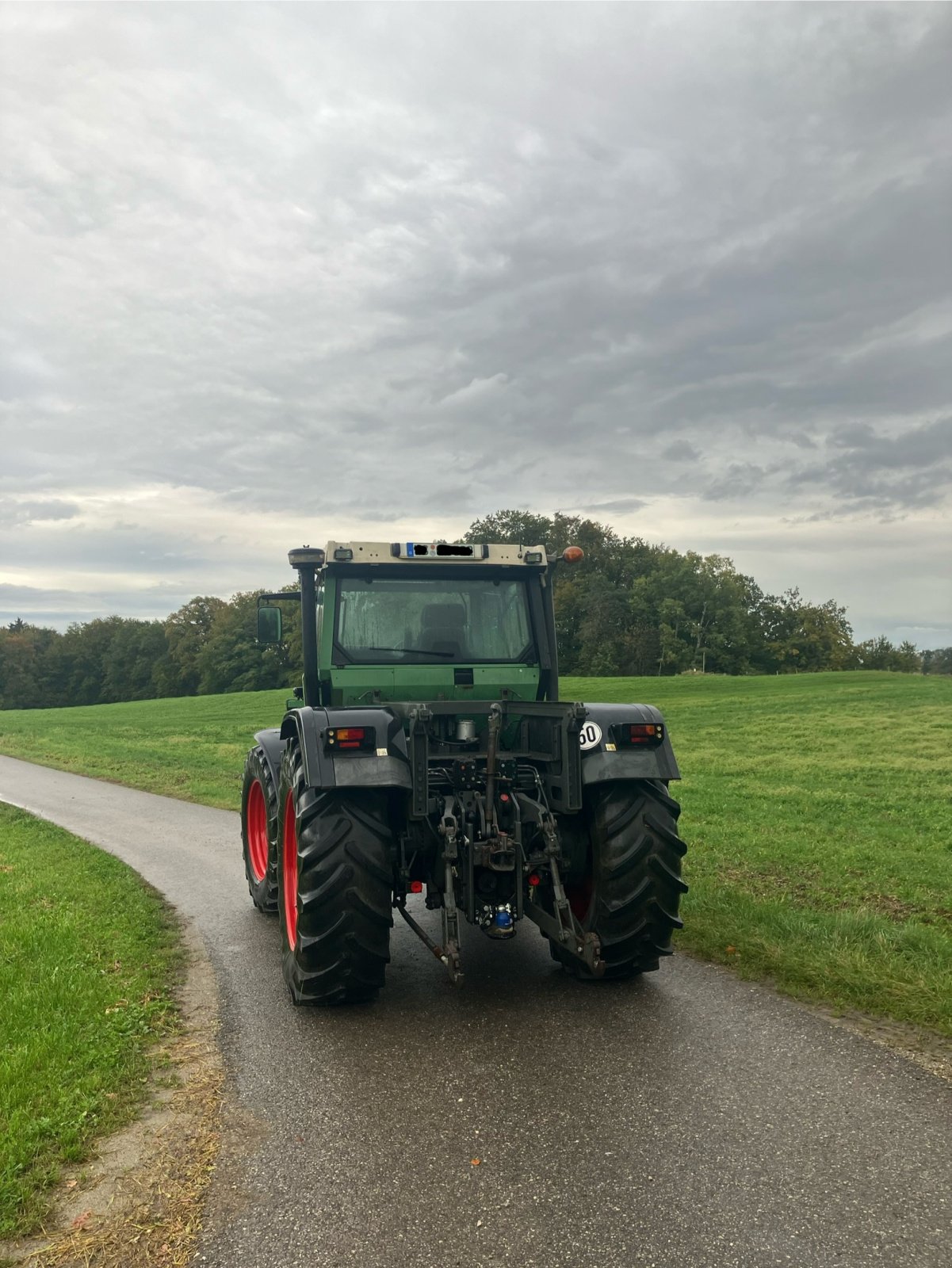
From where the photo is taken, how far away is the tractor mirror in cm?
758

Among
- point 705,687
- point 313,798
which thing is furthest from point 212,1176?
point 705,687

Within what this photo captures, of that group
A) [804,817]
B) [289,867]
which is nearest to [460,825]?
[289,867]

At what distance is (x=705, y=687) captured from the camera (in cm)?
4859

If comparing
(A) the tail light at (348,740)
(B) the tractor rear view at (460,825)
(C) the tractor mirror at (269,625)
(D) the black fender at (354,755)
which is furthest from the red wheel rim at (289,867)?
(C) the tractor mirror at (269,625)

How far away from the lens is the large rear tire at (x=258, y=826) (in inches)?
286

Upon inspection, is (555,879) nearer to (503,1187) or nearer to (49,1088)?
(503,1187)

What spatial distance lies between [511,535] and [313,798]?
61893 mm

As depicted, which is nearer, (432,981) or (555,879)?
(555,879)

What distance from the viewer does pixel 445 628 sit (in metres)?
6.80

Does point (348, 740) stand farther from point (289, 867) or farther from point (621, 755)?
point (621, 755)

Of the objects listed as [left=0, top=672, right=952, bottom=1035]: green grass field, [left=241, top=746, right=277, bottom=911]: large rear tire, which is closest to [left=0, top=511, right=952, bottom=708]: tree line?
[left=0, top=672, right=952, bottom=1035]: green grass field

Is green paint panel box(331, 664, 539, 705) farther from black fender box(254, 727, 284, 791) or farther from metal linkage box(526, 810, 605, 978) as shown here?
metal linkage box(526, 810, 605, 978)

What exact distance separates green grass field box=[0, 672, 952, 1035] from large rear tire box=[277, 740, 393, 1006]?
2287 millimetres

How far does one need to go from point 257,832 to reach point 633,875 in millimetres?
4111
